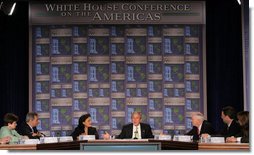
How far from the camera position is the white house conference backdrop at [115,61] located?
940 centimetres

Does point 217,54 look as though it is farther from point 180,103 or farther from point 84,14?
point 84,14

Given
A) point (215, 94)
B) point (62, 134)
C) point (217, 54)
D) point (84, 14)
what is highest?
point (84, 14)

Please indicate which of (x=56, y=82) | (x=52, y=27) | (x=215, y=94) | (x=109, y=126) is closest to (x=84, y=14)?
(x=52, y=27)

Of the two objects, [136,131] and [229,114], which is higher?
[229,114]

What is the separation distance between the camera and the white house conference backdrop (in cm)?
940

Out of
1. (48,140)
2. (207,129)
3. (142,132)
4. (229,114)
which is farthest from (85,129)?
(229,114)

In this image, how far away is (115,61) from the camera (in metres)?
9.47

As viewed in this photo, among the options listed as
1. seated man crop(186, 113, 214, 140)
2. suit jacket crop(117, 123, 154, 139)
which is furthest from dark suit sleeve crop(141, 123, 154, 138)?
seated man crop(186, 113, 214, 140)

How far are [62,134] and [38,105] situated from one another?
2.01 ft

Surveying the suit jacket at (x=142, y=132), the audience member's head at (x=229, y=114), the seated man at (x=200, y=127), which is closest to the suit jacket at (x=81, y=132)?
the suit jacket at (x=142, y=132)

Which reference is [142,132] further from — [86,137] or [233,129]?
[233,129]

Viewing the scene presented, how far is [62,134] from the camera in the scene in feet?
30.3

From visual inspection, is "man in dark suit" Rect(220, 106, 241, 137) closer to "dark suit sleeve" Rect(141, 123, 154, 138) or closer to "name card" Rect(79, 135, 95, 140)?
"dark suit sleeve" Rect(141, 123, 154, 138)

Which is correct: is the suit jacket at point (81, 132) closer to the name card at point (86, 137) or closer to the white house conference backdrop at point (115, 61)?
the name card at point (86, 137)
